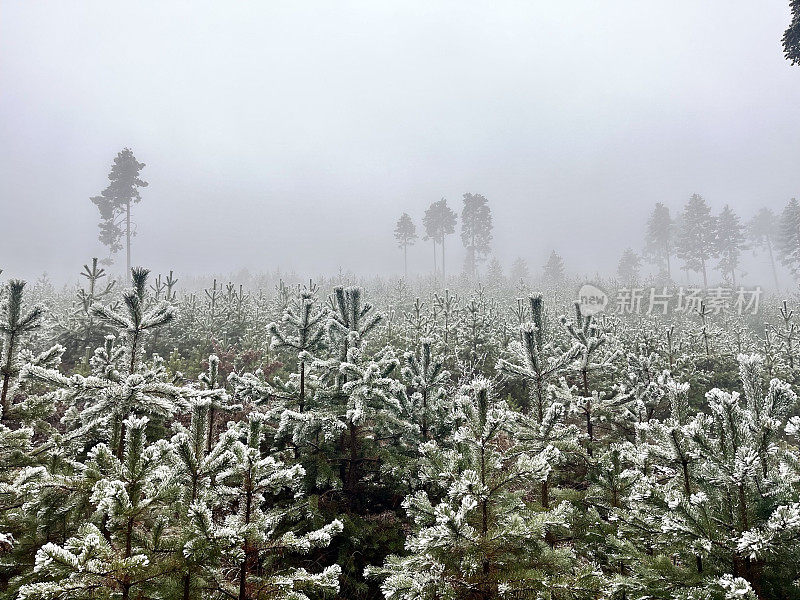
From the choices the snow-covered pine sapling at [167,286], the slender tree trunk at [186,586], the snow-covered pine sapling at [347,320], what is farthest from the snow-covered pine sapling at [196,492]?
the snow-covered pine sapling at [167,286]

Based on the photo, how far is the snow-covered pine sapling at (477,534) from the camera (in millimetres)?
2633

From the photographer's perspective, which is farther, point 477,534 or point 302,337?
point 302,337

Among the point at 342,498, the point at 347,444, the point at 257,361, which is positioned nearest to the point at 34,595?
the point at 342,498

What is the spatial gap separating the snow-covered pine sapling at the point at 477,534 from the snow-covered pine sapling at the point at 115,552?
158cm

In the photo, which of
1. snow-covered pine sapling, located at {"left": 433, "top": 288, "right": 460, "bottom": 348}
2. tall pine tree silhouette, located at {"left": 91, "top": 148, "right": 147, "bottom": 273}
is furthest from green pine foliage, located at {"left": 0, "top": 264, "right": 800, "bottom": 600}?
tall pine tree silhouette, located at {"left": 91, "top": 148, "right": 147, "bottom": 273}

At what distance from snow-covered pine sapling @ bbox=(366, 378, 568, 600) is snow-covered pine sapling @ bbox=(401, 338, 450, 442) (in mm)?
2356

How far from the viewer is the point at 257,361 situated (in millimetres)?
14633

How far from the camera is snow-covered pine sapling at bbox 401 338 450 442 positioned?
18.7 ft

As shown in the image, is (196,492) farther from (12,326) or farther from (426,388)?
(12,326)

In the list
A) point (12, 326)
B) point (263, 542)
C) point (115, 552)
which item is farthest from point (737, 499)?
point (12, 326)

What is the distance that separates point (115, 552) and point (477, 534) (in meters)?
2.41

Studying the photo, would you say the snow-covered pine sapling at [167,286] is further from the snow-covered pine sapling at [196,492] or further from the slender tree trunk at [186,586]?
the slender tree trunk at [186,586]

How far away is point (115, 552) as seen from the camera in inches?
95.0

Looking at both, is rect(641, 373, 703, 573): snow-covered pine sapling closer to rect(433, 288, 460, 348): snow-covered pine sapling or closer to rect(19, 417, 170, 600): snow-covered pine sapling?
rect(19, 417, 170, 600): snow-covered pine sapling
